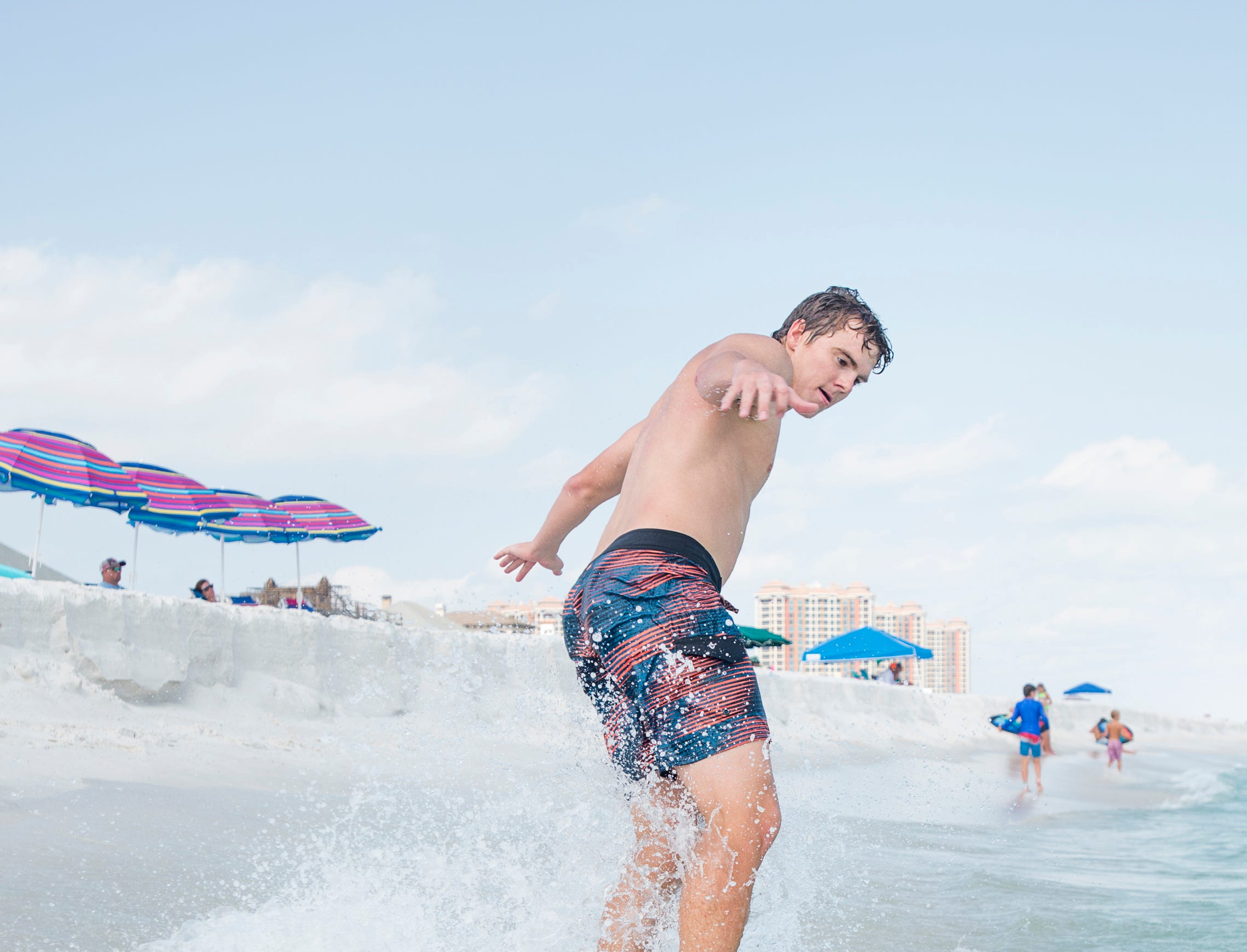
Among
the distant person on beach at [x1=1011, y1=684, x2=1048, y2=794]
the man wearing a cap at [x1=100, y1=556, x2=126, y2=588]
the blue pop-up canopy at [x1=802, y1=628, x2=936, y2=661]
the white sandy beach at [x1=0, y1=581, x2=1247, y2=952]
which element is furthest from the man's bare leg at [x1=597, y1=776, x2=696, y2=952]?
the blue pop-up canopy at [x1=802, y1=628, x2=936, y2=661]

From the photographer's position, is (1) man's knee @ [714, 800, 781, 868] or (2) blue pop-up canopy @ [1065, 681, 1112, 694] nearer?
(1) man's knee @ [714, 800, 781, 868]

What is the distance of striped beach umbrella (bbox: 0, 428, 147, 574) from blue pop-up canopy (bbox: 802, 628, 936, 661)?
50.5ft

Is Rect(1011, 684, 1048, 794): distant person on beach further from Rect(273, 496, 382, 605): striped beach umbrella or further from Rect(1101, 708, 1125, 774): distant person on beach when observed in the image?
Rect(273, 496, 382, 605): striped beach umbrella

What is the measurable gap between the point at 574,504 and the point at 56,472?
1209 cm

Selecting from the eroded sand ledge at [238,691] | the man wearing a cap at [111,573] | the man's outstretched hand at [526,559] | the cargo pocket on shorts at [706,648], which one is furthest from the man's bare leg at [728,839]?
the man wearing a cap at [111,573]

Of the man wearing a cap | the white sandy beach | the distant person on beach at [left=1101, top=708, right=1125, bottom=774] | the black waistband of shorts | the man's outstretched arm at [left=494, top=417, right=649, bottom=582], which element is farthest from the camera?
the distant person on beach at [left=1101, top=708, right=1125, bottom=774]

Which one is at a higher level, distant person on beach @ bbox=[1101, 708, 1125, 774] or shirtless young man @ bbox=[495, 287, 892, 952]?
shirtless young man @ bbox=[495, 287, 892, 952]

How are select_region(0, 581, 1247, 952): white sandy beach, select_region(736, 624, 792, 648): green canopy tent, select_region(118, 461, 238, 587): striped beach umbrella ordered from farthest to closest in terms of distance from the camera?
select_region(736, 624, 792, 648): green canopy tent
select_region(118, 461, 238, 587): striped beach umbrella
select_region(0, 581, 1247, 952): white sandy beach

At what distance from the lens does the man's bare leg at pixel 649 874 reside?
200cm

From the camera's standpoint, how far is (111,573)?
9523 mm

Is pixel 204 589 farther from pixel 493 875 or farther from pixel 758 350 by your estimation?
pixel 758 350

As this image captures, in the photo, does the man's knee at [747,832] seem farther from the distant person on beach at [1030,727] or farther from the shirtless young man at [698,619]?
the distant person on beach at [1030,727]

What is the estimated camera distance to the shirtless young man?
1.75 metres

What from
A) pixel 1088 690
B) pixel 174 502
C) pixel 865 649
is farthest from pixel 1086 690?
pixel 174 502
